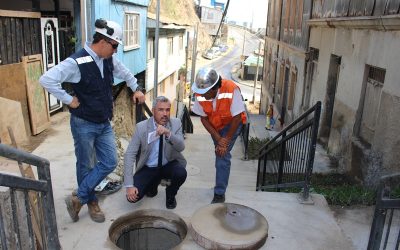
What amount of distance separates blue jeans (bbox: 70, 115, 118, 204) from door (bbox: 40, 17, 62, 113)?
5.16 m

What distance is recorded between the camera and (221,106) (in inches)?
153

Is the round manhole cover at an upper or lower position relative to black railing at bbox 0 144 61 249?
lower

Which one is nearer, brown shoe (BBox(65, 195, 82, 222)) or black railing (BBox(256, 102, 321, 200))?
brown shoe (BBox(65, 195, 82, 222))

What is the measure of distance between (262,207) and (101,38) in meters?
2.45

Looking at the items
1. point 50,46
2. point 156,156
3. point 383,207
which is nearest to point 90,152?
point 156,156

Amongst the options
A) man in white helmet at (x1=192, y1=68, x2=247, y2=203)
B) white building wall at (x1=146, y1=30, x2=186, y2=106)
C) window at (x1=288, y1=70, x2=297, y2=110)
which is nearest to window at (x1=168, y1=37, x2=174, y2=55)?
white building wall at (x1=146, y1=30, x2=186, y2=106)

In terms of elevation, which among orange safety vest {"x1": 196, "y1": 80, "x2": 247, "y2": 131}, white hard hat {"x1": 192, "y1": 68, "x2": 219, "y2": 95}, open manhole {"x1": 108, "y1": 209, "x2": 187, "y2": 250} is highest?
white hard hat {"x1": 192, "y1": 68, "x2": 219, "y2": 95}

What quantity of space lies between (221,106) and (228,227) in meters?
1.26

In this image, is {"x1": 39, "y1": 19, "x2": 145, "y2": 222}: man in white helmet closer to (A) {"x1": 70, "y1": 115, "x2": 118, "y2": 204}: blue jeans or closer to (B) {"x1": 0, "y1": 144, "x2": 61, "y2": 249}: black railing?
(A) {"x1": 70, "y1": 115, "x2": 118, "y2": 204}: blue jeans

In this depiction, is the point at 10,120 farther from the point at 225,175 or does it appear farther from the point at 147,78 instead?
the point at 147,78

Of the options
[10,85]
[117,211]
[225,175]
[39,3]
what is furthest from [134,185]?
[39,3]

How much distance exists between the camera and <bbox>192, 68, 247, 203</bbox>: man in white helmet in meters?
3.77

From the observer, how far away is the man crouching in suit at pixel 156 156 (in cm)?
364

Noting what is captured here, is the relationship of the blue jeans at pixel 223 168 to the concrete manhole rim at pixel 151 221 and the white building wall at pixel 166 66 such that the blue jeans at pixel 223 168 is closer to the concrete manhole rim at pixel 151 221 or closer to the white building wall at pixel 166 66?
the concrete manhole rim at pixel 151 221
